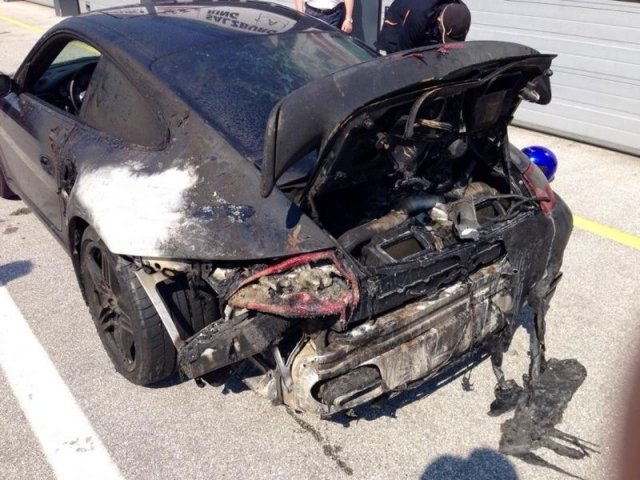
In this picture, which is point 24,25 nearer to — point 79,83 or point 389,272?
point 79,83

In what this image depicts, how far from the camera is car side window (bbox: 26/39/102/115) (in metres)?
3.62

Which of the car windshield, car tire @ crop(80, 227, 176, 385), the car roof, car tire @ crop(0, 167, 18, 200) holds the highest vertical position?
the car roof

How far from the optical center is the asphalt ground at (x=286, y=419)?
7.98ft

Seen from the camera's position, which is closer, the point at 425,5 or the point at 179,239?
the point at 179,239

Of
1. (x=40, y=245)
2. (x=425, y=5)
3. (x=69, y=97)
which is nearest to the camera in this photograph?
(x=69, y=97)

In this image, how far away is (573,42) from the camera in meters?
5.98

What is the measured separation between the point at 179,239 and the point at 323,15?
14.5ft

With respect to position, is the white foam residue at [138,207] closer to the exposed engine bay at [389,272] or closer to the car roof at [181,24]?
the exposed engine bay at [389,272]

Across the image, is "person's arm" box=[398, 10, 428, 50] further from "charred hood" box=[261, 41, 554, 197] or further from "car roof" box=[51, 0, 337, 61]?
"charred hood" box=[261, 41, 554, 197]

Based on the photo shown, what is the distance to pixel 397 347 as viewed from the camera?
2285 mm

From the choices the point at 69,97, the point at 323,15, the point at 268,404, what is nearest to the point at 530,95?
the point at 268,404

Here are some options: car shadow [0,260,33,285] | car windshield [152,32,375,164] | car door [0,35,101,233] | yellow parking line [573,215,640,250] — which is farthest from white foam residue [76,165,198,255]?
yellow parking line [573,215,640,250]

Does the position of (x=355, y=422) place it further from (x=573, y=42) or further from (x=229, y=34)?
(x=573, y=42)

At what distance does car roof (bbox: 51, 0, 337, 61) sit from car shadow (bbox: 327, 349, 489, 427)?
6.07 ft
